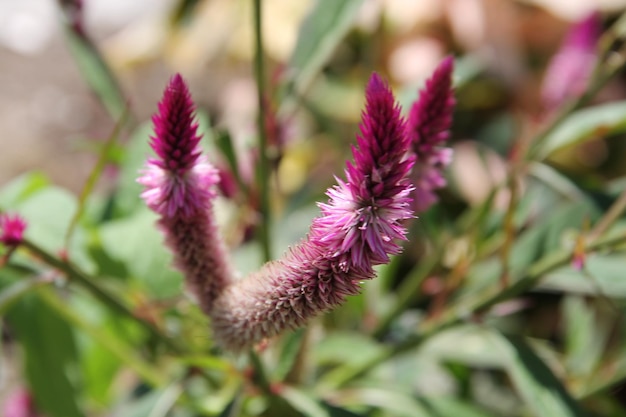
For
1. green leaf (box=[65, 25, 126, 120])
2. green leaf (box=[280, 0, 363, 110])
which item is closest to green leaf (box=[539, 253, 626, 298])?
green leaf (box=[280, 0, 363, 110])

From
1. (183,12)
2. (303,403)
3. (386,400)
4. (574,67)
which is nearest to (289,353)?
(303,403)

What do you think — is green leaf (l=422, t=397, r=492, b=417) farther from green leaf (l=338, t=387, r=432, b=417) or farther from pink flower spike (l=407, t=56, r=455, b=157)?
pink flower spike (l=407, t=56, r=455, b=157)

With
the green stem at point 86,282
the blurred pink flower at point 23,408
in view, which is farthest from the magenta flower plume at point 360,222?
the blurred pink flower at point 23,408

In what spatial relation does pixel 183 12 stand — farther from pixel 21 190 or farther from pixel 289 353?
pixel 289 353

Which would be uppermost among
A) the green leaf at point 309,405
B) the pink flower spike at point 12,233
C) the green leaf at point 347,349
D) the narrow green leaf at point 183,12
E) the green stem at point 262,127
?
the narrow green leaf at point 183,12

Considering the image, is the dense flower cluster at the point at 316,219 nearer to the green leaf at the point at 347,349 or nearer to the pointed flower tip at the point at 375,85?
the pointed flower tip at the point at 375,85

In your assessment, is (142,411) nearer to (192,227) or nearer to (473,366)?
(192,227)
